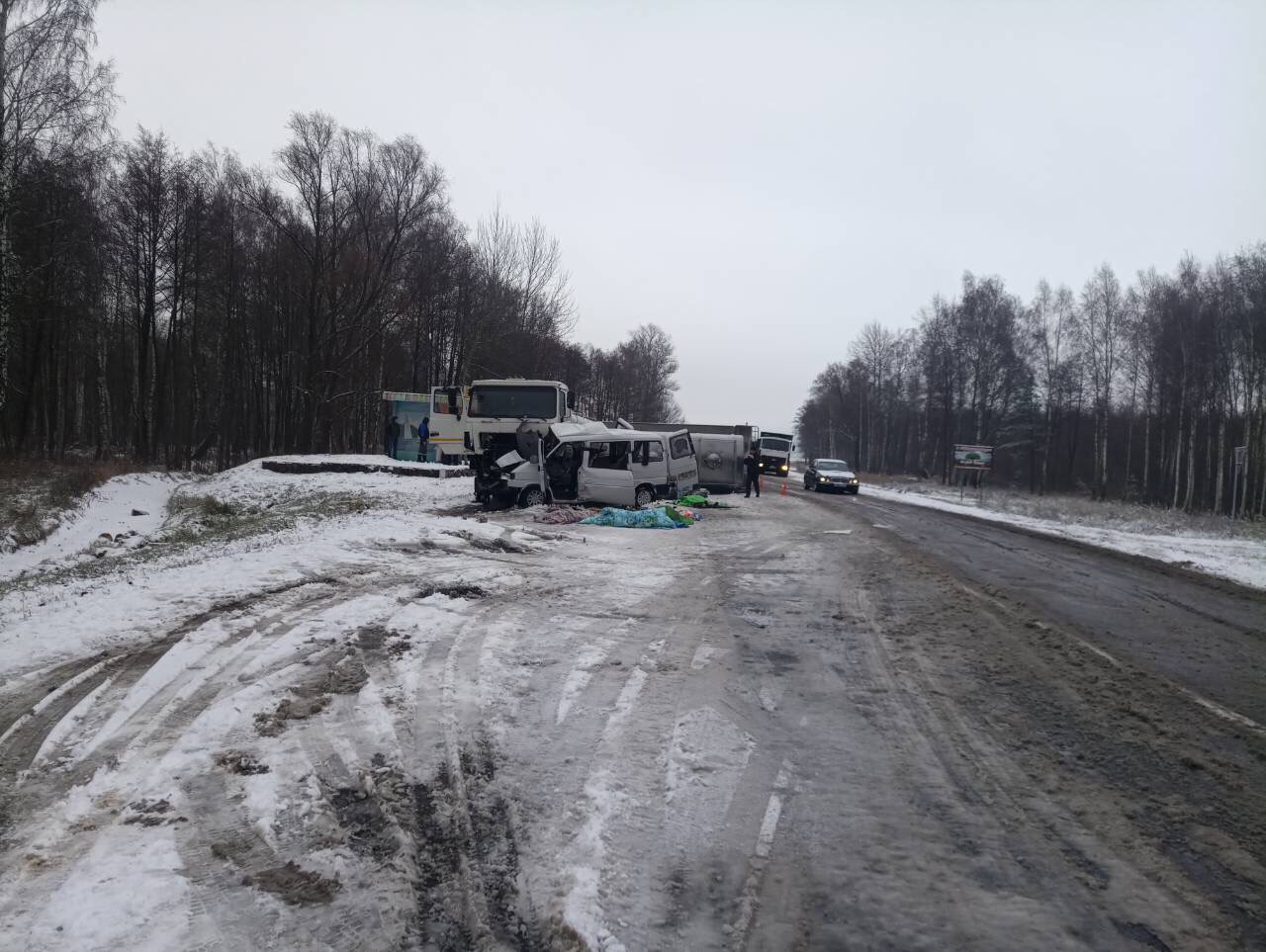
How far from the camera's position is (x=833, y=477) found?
3162cm

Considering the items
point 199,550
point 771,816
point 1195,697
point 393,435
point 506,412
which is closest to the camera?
point 771,816

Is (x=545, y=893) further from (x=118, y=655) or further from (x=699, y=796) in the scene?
(x=118, y=655)

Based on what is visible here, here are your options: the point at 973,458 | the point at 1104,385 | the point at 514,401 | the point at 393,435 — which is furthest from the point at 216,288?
the point at 1104,385

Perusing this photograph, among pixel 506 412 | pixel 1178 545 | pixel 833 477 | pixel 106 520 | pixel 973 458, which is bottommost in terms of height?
pixel 106 520

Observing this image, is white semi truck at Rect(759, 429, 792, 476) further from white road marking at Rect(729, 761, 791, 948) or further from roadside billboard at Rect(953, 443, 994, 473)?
white road marking at Rect(729, 761, 791, 948)

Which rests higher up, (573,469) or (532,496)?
(573,469)

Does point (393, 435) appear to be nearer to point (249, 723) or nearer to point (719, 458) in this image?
point (719, 458)

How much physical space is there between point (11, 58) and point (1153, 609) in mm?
27209

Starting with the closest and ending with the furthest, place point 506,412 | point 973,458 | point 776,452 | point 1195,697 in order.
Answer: point 1195,697, point 506,412, point 973,458, point 776,452

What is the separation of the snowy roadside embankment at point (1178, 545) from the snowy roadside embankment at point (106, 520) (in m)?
20.1

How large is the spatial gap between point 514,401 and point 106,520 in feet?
35.2

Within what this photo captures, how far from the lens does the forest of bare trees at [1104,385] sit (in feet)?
123

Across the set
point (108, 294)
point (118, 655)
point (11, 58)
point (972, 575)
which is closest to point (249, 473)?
point (11, 58)

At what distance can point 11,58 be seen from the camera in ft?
59.0
